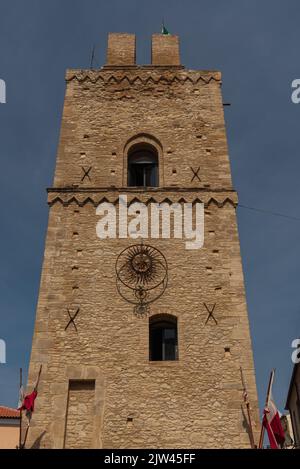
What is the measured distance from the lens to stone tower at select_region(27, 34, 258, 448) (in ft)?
34.0

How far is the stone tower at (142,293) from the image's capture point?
1035 centimetres

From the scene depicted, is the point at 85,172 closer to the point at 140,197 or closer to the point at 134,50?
the point at 140,197

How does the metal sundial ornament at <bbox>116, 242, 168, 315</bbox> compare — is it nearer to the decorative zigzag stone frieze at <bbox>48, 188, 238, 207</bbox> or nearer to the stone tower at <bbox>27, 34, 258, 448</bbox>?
the stone tower at <bbox>27, 34, 258, 448</bbox>

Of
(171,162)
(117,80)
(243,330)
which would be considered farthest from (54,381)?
(117,80)

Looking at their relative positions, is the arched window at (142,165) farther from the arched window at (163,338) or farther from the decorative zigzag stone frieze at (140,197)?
the arched window at (163,338)

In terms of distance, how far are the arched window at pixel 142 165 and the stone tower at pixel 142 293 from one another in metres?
0.04

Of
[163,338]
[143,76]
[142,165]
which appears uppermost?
[143,76]

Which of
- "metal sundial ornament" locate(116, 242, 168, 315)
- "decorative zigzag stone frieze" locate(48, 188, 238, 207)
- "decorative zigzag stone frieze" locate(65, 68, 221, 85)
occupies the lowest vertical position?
"metal sundial ornament" locate(116, 242, 168, 315)

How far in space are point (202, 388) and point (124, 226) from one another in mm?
4324

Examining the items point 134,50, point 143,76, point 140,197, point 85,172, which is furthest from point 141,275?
point 134,50

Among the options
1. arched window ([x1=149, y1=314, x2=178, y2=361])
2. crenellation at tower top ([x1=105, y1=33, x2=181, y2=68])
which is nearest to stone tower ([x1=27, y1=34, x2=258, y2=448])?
arched window ([x1=149, y1=314, x2=178, y2=361])

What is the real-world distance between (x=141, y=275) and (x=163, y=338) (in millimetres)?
1496

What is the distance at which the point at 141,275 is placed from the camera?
12273 mm

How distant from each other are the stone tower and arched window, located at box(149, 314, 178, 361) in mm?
23
